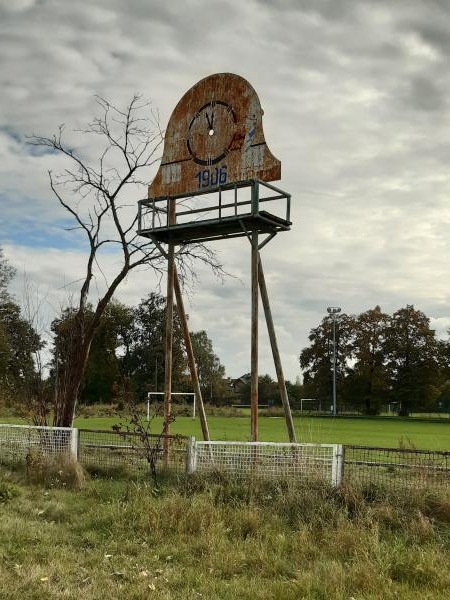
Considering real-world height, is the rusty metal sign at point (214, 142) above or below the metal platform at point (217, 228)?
above

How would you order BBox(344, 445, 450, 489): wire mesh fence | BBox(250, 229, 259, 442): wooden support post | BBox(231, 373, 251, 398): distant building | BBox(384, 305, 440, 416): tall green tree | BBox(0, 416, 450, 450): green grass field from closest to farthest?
BBox(344, 445, 450, 489): wire mesh fence < BBox(250, 229, 259, 442): wooden support post < BBox(0, 416, 450, 450): green grass field < BBox(384, 305, 440, 416): tall green tree < BBox(231, 373, 251, 398): distant building

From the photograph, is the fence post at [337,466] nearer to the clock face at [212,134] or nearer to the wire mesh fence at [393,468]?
the wire mesh fence at [393,468]

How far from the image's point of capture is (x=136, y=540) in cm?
667

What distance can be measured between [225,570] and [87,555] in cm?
141

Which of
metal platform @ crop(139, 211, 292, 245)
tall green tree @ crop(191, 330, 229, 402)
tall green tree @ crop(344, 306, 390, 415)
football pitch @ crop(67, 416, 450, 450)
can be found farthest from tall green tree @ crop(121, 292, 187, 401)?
metal platform @ crop(139, 211, 292, 245)

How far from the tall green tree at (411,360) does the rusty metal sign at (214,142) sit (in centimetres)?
4838

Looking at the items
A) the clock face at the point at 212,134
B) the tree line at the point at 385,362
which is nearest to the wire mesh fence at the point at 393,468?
the clock face at the point at 212,134

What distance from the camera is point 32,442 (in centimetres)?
1094

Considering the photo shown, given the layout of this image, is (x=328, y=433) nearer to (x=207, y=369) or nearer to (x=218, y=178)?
(x=218, y=178)

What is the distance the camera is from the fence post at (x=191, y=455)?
8.95 metres

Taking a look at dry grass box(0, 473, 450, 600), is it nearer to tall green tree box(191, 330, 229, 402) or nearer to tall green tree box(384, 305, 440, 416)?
tall green tree box(384, 305, 440, 416)

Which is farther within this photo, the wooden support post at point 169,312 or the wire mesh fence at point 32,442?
the wooden support post at point 169,312

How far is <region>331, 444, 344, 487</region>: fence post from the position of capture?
795cm

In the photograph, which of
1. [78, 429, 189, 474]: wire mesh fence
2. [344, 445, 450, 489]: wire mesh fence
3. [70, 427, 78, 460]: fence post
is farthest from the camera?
[70, 427, 78, 460]: fence post
